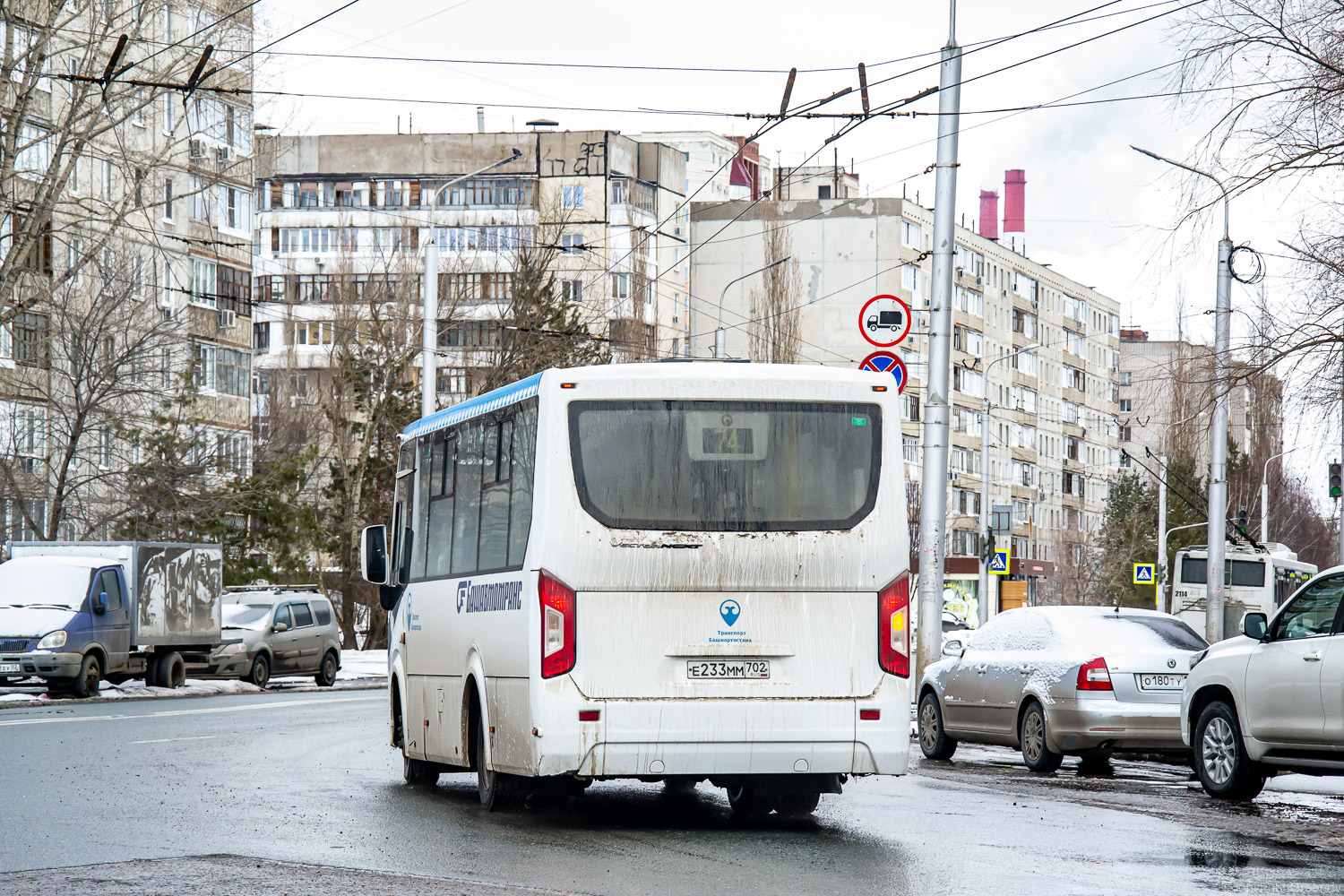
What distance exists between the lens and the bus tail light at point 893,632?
11.8 meters

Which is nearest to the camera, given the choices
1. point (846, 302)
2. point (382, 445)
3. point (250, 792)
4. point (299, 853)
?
point (299, 853)

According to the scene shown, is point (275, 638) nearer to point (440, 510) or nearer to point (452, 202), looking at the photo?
point (440, 510)

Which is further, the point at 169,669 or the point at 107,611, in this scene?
the point at 169,669

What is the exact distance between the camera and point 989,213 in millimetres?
130125

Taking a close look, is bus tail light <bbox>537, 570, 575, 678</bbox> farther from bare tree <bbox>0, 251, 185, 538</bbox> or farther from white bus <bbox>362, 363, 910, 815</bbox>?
bare tree <bbox>0, 251, 185, 538</bbox>

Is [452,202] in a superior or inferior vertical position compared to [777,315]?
superior

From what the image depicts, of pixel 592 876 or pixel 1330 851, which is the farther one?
pixel 1330 851

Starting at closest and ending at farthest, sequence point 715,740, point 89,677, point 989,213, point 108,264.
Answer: point 715,740 → point 89,677 → point 108,264 → point 989,213

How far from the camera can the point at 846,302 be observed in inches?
4063

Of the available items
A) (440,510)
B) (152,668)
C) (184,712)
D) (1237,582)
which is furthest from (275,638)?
(1237,582)

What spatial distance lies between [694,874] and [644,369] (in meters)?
3.36

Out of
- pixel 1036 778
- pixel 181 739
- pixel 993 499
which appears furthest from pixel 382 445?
pixel 993 499

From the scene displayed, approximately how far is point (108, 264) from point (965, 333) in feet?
223

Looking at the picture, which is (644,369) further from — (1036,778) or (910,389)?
(910,389)
